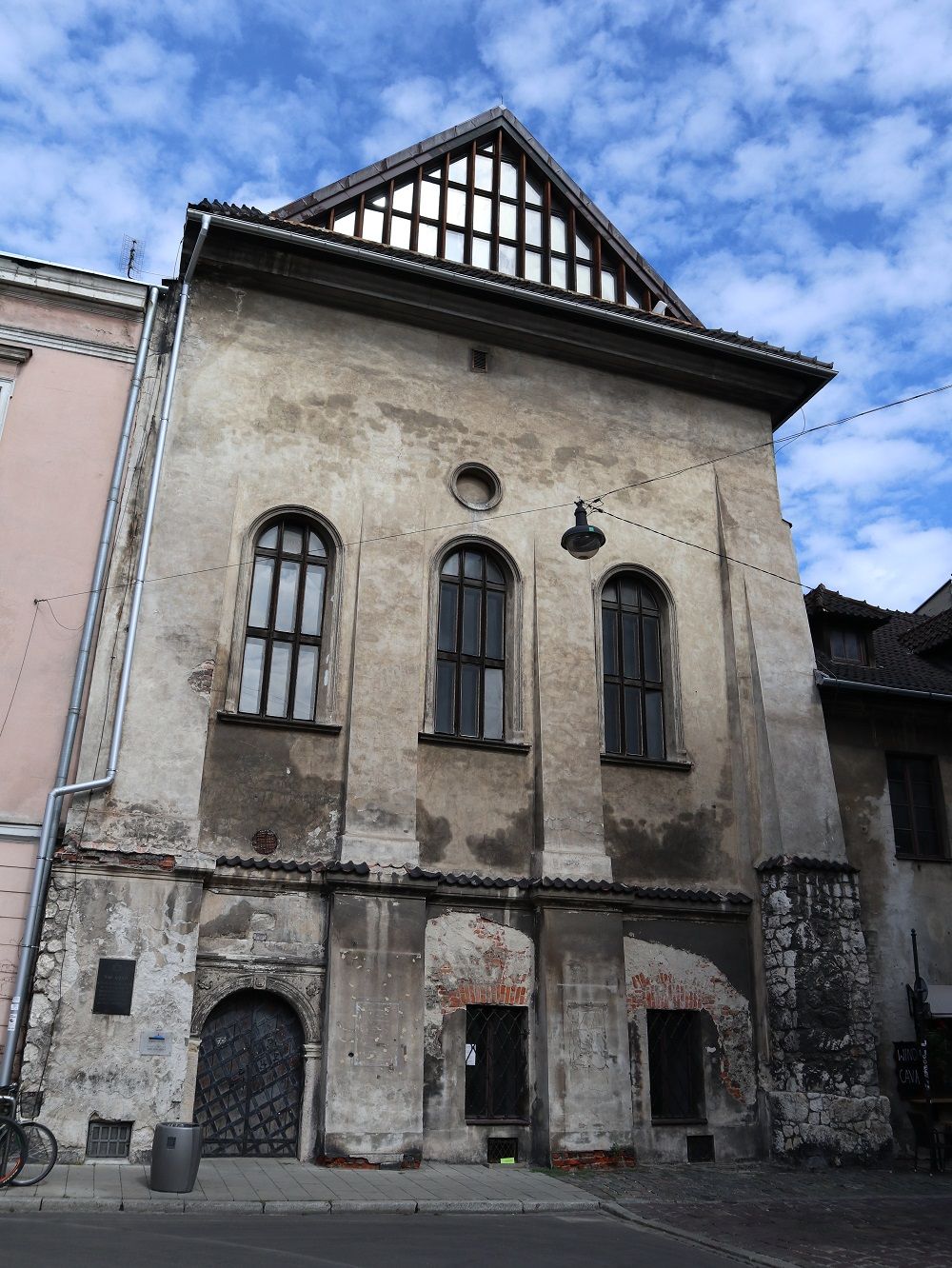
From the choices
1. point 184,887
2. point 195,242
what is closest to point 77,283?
point 195,242

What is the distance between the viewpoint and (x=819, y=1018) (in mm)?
13953

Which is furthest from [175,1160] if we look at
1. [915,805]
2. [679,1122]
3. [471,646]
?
[915,805]

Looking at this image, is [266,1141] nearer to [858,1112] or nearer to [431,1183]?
[431,1183]

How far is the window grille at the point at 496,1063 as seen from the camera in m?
13.2

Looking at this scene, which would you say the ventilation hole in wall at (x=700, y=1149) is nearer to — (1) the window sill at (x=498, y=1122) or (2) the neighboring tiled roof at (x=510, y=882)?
(1) the window sill at (x=498, y=1122)

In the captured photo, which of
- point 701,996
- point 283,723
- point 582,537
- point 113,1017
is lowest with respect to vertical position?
point 113,1017

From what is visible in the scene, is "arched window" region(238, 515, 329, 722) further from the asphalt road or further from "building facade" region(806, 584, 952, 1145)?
"building facade" region(806, 584, 952, 1145)

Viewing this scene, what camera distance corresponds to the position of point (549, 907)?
1381cm

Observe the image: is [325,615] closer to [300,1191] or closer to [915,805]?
[300,1191]

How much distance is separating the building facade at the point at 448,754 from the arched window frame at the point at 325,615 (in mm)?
43

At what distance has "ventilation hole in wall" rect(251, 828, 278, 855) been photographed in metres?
13.2

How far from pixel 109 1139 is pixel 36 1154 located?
3.98 ft

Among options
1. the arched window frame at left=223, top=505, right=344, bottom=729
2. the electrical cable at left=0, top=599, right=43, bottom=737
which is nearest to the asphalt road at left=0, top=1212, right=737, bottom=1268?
the electrical cable at left=0, top=599, right=43, bottom=737

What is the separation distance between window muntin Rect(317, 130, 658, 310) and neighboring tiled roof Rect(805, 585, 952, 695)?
6.01 meters
